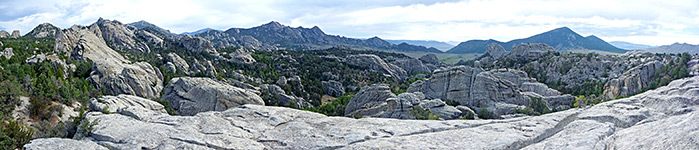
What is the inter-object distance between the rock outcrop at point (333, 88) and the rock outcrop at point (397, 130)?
9211cm

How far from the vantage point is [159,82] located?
6925 cm

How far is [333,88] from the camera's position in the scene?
112250mm

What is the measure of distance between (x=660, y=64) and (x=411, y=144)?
322ft

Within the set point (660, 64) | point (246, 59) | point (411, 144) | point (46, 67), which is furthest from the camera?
point (246, 59)

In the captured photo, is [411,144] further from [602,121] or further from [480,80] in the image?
[480,80]

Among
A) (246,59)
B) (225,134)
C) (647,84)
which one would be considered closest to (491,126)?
(225,134)

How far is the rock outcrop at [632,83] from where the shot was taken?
74.2 m

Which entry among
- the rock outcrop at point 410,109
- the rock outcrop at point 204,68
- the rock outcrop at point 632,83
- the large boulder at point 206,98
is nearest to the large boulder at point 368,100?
the rock outcrop at point 410,109

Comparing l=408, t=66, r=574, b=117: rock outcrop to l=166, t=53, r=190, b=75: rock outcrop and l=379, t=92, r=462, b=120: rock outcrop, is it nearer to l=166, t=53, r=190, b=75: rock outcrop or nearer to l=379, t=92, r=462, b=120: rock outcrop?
l=379, t=92, r=462, b=120: rock outcrop

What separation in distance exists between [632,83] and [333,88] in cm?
7417

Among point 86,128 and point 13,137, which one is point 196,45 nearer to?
point 13,137

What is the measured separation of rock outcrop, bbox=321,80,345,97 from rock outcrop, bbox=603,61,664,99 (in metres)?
67.0

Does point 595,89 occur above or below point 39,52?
below

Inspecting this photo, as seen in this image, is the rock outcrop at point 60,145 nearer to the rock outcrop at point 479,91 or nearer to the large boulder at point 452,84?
the rock outcrop at point 479,91
